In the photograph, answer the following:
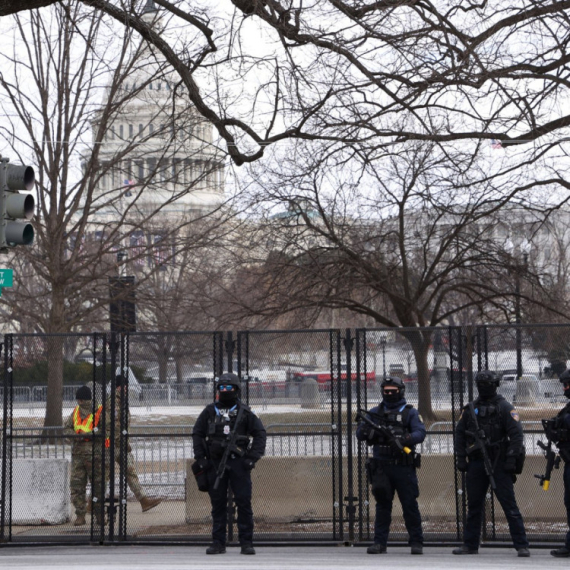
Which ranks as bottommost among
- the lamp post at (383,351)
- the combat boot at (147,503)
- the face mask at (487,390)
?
the combat boot at (147,503)

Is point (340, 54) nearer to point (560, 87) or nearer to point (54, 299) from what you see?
point (560, 87)

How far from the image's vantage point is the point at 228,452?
10.2 meters

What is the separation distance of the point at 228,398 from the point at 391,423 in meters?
1.83

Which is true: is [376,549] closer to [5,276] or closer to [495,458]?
[495,458]

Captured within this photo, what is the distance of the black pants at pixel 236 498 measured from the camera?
33.8 ft

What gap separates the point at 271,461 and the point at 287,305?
10.9m

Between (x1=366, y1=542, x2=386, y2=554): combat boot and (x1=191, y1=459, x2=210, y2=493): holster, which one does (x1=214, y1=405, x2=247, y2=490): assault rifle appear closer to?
(x1=191, y1=459, x2=210, y2=493): holster

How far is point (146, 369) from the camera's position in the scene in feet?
38.5

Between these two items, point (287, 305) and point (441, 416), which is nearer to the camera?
point (441, 416)

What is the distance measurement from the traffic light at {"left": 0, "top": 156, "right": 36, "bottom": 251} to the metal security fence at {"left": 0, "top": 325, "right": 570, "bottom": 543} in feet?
6.30

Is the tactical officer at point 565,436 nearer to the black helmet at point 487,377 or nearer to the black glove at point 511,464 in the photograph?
the black glove at point 511,464

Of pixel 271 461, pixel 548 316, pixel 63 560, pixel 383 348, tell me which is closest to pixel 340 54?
pixel 383 348

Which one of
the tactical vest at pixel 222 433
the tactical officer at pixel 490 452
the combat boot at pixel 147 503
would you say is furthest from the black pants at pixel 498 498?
the combat boot at pixel 147 503

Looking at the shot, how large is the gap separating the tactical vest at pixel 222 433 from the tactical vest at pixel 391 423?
1474 mm
